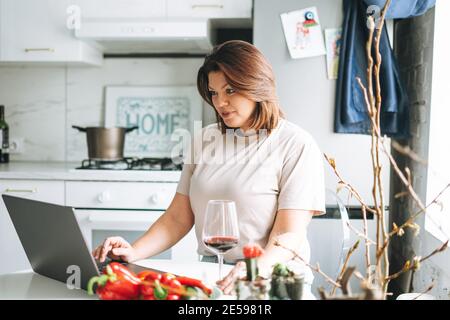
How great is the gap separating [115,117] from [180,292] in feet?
7.88

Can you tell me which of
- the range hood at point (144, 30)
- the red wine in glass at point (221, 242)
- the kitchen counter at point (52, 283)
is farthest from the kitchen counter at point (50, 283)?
the range hood at point (144, 30)

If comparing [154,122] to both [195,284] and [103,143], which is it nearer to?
[103,143]

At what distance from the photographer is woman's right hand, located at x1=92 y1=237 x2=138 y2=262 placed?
1481mm

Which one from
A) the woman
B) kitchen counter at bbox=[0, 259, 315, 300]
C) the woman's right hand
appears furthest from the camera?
the woman

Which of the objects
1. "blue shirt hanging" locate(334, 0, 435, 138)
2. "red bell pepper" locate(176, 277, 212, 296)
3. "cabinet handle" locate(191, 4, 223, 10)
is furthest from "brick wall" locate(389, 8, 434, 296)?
"red bell pepper" locate(176, 277, 212, 296)

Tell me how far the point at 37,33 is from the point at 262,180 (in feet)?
5.89

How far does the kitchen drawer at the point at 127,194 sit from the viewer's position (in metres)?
2.67

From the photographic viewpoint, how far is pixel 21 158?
3.31 metres

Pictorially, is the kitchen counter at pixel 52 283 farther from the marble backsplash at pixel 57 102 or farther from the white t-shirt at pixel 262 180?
the marble backsplash at pixel 57 102

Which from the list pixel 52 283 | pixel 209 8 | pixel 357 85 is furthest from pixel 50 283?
pixel 209 8

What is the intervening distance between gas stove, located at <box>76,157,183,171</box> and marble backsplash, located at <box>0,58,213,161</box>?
0.43m

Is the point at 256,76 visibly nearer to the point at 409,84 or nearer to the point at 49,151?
the point at 409,84

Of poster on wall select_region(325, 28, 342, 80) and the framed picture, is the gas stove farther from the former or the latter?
poster on wall select_region(325, 28, 342, 80)

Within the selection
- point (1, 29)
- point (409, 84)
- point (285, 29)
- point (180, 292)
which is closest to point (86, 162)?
point (1, 29)
